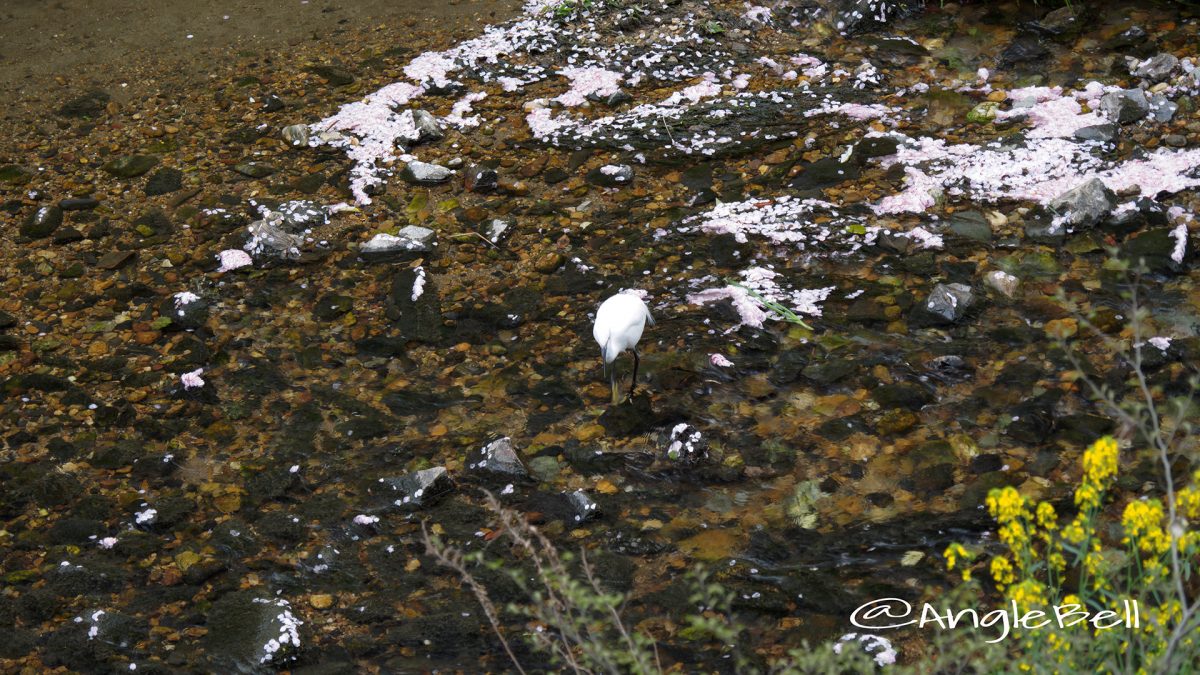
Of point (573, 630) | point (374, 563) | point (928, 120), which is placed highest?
point (573, 630)

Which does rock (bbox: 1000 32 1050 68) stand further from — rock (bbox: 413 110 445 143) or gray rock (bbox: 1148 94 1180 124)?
rock (bbox: 413 110 445 143)

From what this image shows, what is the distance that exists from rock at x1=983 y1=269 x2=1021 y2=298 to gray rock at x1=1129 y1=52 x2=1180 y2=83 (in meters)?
1.90

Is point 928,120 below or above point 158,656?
above

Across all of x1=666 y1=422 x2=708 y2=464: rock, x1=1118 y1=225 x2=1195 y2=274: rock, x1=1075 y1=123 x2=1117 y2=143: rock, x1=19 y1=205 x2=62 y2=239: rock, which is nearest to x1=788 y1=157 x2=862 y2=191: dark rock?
x1=1075 y1=123 x2=1117 y2=143: rock

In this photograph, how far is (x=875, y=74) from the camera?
18.6 ft

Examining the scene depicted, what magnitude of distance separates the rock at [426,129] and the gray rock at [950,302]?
280cm

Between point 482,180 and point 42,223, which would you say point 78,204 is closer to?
point 42,223

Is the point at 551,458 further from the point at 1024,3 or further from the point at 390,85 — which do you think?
the point at 1024,3

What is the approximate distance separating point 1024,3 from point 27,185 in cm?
571

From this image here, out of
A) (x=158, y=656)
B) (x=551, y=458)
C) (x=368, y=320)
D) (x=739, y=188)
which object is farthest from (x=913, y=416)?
(x=158, y=656)

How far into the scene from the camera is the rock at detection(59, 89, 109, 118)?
20.2 feet

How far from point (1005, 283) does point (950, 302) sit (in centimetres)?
28

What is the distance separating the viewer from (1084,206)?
14.5ft

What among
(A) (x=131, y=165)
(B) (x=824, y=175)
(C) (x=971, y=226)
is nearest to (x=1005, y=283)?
(C) (x=971, y=226)
